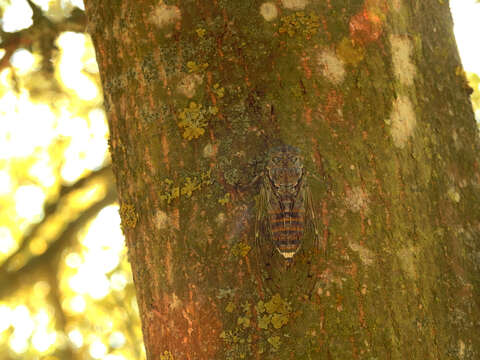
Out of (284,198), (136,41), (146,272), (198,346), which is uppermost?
(136,41)

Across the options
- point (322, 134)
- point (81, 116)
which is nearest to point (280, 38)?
point (322, 134)

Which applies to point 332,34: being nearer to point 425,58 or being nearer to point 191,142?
point 425,58

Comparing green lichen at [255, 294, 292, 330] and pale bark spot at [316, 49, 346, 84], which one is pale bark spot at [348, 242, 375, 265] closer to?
green lichen at [255, 294, 292, 330]

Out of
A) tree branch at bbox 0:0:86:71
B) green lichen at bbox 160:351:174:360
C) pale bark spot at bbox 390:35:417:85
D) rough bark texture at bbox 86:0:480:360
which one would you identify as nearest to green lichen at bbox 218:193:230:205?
rough bark texture at bbox 86:0:480:360

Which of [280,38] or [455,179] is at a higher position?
[280,38]

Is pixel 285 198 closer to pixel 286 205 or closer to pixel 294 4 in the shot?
pixel 286 205

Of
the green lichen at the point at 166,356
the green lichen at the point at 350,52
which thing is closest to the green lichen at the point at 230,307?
the green lichen at the point at 166,356
